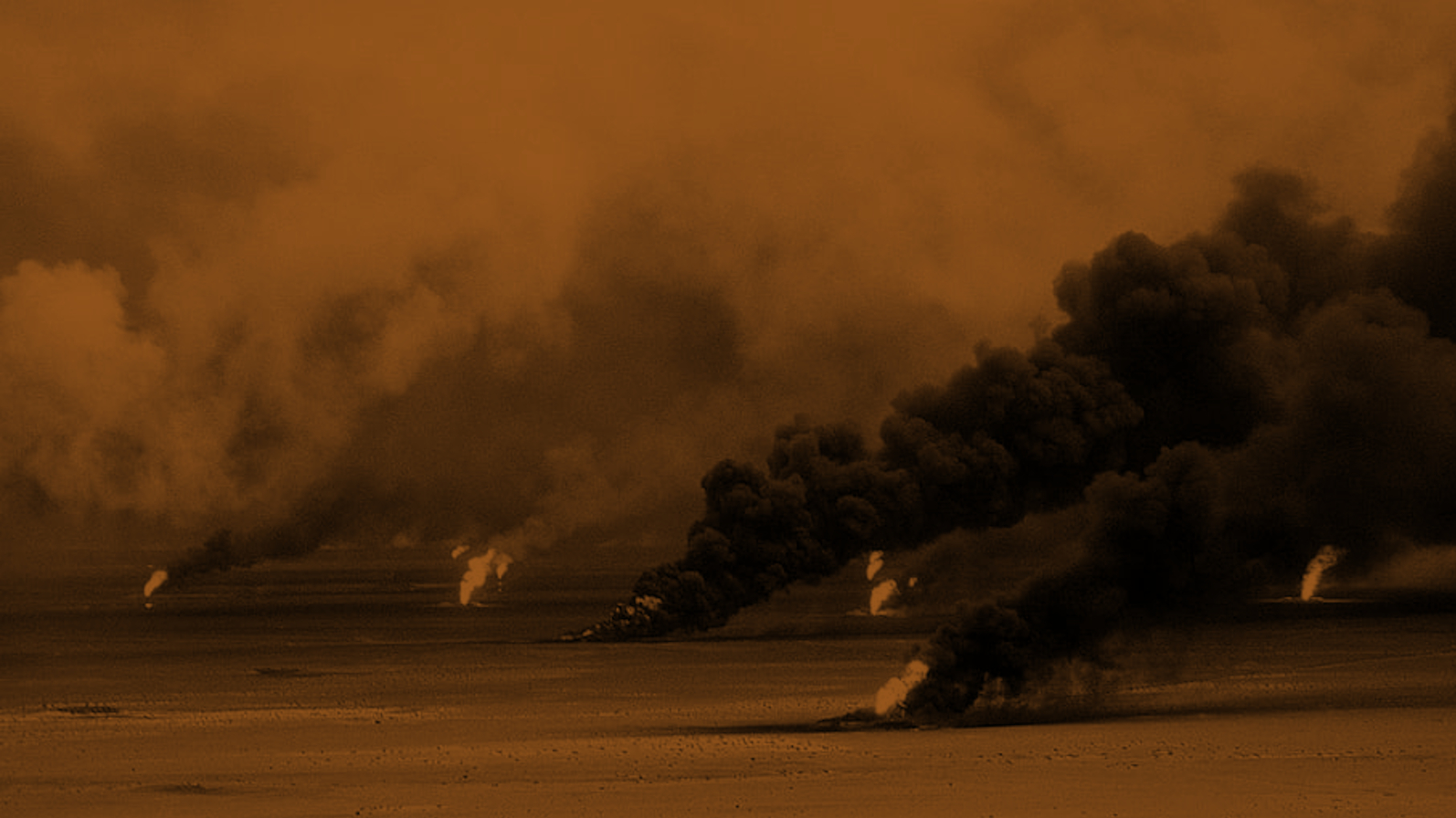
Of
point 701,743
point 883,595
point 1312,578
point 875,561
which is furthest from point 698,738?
point 1312,578

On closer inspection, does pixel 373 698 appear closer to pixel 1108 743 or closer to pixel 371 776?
pixel 371 776

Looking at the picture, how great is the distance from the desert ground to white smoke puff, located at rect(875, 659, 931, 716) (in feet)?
9.09

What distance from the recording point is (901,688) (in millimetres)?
76750

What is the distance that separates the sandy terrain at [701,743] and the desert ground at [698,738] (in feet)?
0.63

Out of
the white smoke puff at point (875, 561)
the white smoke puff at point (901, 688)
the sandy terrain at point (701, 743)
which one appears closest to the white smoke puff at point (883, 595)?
the white smoke puff at point (875, 561)

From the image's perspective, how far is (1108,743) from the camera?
6806 centimetres

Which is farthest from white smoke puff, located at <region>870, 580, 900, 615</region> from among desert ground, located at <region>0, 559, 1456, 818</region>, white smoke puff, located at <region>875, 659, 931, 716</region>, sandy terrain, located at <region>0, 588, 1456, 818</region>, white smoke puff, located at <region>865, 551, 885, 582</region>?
white smoke puff, located at <region>875, 659, 931, 716</region>

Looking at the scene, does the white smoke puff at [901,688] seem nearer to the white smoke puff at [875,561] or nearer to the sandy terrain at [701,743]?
the sandy terrain at [701,743]

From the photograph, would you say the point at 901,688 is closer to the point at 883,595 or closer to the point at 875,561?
the point at 875,561

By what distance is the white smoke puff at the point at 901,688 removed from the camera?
75750 millimetres

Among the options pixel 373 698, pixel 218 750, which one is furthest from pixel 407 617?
pixel 218 750

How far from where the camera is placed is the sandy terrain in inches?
2229

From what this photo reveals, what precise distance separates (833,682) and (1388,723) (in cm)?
3128

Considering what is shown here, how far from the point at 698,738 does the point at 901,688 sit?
909cm
